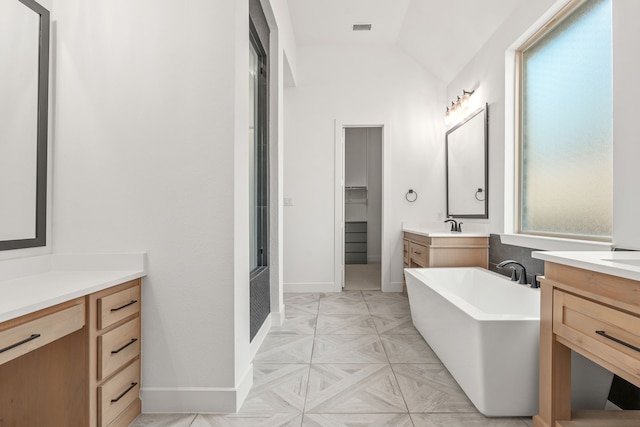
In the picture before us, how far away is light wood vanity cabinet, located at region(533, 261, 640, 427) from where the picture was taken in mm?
1039

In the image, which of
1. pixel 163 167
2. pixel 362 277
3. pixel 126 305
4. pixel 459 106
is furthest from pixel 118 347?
pixel 362 277

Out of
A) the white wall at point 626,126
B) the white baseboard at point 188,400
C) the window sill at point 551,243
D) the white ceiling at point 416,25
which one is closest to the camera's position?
the white wall at point 626,126

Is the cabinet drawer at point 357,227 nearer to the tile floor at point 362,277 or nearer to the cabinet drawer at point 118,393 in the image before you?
the tile floor at point 362,277

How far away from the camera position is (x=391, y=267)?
4246 millimetres

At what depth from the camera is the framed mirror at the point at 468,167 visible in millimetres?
3158

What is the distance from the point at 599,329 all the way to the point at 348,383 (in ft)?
4.15

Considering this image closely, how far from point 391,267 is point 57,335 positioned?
3.58m

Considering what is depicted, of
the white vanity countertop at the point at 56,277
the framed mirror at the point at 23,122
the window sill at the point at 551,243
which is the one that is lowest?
the white vanity countertop at the point at 56,277

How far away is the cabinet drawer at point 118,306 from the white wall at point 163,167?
0.08 metres

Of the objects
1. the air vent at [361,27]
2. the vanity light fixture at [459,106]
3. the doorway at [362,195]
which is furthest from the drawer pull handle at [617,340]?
the doorway at [362,195]

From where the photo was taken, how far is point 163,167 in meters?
1.68

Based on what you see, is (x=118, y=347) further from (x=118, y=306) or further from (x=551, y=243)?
(x=551, y=243)

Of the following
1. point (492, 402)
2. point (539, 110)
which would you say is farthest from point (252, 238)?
point (539, 110)

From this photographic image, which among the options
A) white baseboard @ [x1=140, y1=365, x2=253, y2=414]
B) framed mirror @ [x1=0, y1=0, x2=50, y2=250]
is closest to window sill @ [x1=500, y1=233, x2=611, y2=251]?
white baseboard @ [x1=140, y1=365, x2=253, y2=414]
